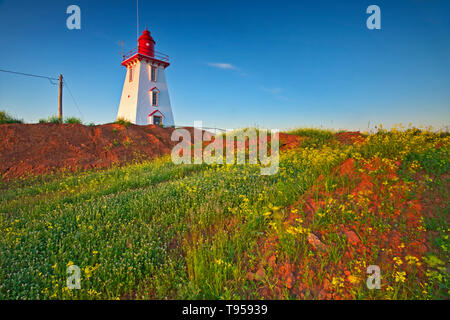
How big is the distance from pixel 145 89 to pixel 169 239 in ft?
87.8

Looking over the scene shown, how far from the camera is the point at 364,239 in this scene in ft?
12.4

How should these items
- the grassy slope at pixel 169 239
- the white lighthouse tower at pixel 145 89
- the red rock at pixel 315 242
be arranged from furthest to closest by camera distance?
1. the white lighthouse tower at pixel 145 89
2. the red rock at pixel 315 242
3. the grassy slope at pixel 169 239

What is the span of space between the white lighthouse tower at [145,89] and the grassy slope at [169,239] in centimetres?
2086

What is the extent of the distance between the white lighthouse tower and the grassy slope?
20860 millimetres

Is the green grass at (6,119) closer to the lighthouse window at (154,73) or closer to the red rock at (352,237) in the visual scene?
the lighthouse window at (154,73)

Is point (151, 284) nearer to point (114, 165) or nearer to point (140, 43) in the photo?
point (114, 165)

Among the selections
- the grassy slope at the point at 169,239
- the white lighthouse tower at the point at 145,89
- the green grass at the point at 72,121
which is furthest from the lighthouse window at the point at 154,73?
the grassy slope at the point at 169,239

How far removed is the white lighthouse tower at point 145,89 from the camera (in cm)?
2677

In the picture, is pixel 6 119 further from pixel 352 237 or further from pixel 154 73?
pixel 352 237

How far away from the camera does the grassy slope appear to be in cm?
328

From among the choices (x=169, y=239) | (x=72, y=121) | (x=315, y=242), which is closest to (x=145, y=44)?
(x=72, y=121)

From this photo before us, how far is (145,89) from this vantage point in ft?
89.6

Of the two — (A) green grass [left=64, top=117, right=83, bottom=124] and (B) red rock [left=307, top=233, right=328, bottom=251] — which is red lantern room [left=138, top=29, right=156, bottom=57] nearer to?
(A) green grass [left=64, top=117, right=83, bottom=124]

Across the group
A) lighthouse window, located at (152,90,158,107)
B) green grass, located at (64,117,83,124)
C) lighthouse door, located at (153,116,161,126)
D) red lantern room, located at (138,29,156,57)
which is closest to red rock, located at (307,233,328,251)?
green grass, located at (64,117,83,124)
